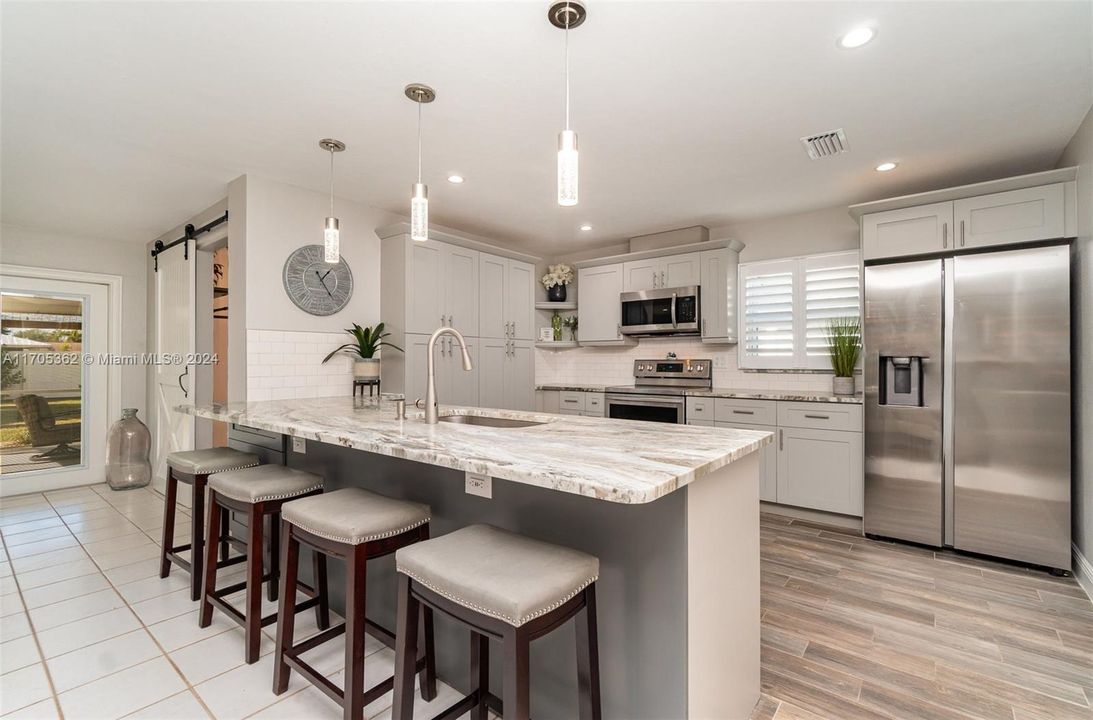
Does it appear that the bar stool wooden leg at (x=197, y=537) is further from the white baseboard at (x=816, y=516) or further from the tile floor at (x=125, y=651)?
the white baseboard at (x=816, y=516)

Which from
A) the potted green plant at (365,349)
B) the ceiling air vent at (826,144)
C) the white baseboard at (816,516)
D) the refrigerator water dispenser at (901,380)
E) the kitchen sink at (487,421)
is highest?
the ceiling air vent at (826,144)

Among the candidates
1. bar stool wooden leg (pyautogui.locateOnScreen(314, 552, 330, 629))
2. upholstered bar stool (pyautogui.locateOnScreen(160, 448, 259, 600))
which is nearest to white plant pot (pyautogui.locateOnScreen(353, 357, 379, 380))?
upholstered bar stool (pyautogui.locateOnScreen(160, 448, 259, 600))

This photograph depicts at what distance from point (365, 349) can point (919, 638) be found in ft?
12.0

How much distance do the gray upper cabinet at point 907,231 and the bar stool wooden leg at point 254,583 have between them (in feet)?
12.9

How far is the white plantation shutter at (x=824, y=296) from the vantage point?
3.96m

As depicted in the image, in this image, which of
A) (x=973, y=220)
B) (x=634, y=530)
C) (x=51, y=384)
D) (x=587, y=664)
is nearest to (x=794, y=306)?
(x=973, y=220)

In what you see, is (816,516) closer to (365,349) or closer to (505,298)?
(505,298)

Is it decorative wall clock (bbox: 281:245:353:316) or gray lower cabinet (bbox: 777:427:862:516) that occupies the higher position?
decorative wall clock (bbox: 281:245:353:316)

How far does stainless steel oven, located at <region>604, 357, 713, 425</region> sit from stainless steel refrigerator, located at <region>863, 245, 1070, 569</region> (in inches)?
58.0

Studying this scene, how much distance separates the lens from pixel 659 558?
135 cm

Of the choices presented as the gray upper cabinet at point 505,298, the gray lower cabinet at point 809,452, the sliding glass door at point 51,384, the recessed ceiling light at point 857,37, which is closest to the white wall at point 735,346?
the gray lower cabinet at point 809,452

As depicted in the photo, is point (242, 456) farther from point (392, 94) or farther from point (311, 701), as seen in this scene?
point (392, 94)

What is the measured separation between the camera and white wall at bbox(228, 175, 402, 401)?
3.27 meters

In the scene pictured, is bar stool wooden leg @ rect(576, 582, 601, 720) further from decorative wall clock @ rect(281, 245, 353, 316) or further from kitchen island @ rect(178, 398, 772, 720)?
decorative wall clock @ rect(281, 245, 353, 316)
